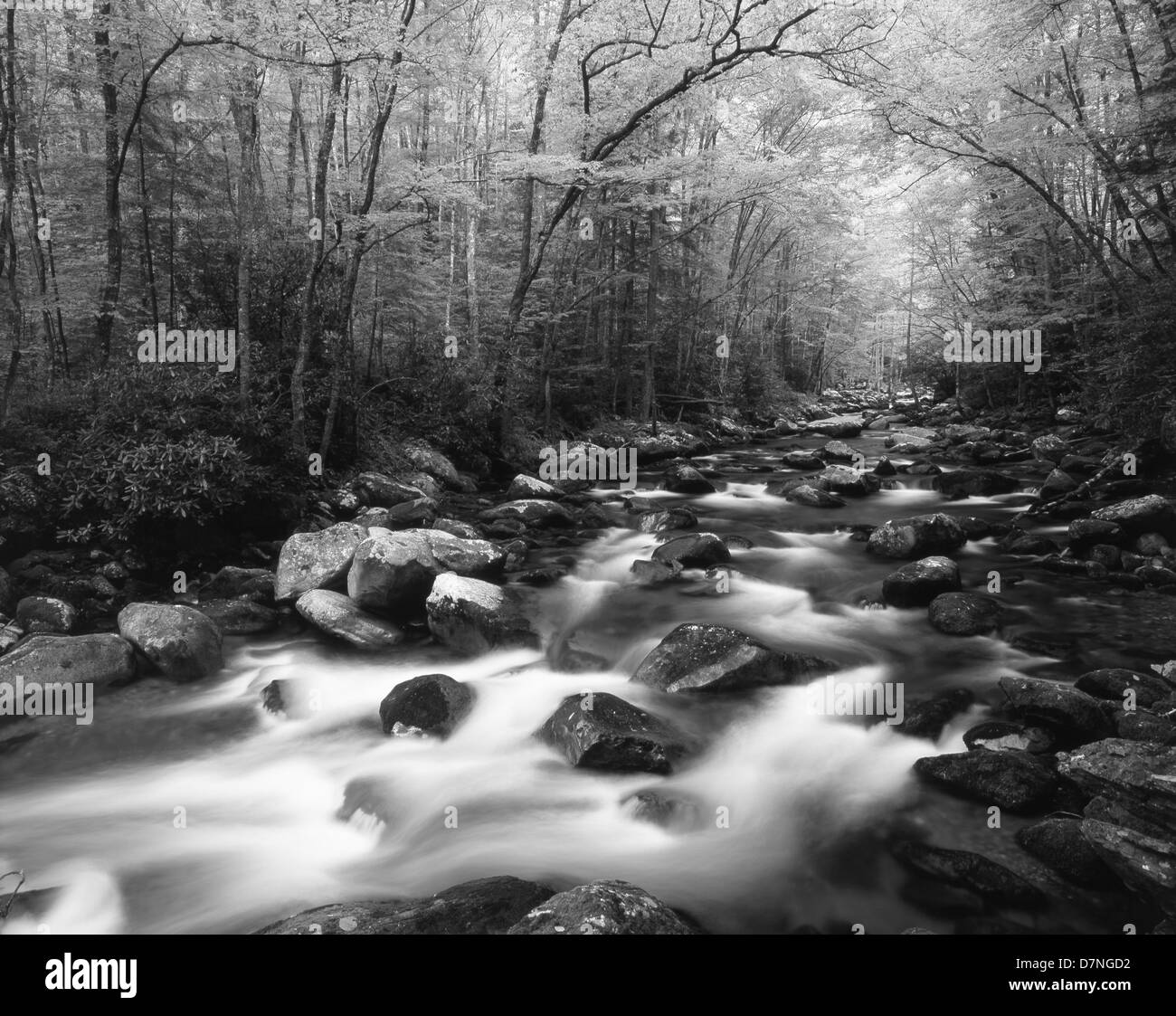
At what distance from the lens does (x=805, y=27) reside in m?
10.3

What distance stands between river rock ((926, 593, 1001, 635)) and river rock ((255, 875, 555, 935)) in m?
5.14

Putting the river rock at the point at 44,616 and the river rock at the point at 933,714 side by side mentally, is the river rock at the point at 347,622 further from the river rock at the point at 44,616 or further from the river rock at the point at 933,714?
the river rock at the point at 933,714

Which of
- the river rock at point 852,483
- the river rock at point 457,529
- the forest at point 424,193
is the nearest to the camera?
the forest at point 424,193

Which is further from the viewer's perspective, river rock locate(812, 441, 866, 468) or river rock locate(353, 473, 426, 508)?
river rock locate(812, 441, 866, 468)

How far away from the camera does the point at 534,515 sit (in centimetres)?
1089

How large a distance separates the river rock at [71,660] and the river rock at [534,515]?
18.5 ft

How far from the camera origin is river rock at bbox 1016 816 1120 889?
3.43 metres

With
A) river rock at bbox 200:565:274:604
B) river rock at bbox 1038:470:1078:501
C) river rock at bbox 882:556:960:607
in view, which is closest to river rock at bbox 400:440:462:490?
river rock at bbox 200:565:274:604

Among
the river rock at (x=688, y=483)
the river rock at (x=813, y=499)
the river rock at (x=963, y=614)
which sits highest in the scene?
the river rock at (x=688, y=483)

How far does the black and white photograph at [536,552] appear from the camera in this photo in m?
3.81

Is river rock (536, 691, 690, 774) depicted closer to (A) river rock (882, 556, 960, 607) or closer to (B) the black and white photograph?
(B) the black and white photograph

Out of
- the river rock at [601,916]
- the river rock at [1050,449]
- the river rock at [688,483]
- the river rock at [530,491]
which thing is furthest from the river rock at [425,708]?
the river rock at [1050,449]
